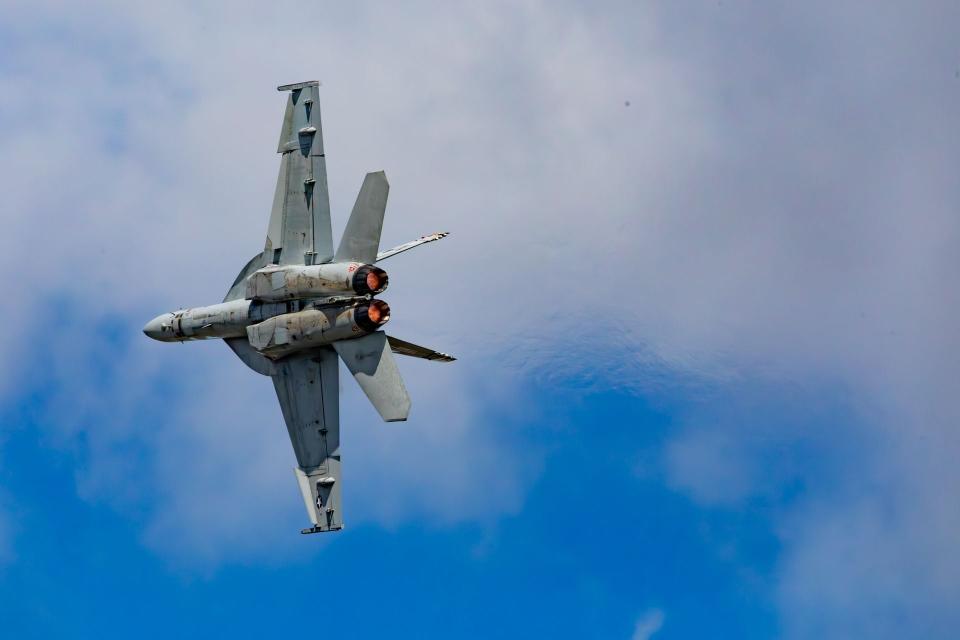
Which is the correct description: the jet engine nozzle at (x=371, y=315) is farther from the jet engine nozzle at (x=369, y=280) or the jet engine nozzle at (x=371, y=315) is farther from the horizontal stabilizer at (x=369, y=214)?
the horizontal stabilizer at (x=369, y=214)

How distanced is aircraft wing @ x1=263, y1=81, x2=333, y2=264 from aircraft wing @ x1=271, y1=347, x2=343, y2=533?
7.39ft

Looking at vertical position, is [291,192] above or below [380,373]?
above

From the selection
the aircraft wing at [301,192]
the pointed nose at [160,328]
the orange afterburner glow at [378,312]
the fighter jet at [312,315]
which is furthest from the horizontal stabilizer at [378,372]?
the pointed nose at [160,328]

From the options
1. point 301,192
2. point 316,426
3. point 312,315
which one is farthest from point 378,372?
point 301,192

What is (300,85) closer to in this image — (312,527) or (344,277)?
(344,277)

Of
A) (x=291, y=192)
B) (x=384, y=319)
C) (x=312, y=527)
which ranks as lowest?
(x=312, y=527)

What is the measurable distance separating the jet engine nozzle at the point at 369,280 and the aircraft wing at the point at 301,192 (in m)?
1.94

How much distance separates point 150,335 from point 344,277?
6.19m

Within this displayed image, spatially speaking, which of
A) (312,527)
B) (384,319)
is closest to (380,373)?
(384,319)

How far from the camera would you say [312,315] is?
3819 cm

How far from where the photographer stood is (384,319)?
37.8m

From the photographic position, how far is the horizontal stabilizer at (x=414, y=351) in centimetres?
3909

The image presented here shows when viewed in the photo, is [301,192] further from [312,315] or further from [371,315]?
[371,315]

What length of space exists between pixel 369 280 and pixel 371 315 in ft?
2.65
